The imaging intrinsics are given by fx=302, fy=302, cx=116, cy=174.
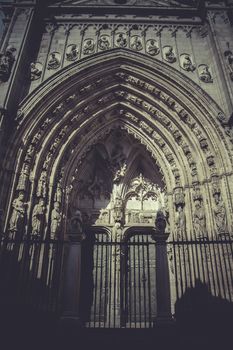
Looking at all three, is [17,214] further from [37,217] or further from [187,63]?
[187,63]

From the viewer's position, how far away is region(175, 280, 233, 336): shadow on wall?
19.2 feet

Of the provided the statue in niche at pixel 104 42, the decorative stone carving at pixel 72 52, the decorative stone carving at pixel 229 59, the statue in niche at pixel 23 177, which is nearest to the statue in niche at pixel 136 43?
the statue in niche at pixel 104 42

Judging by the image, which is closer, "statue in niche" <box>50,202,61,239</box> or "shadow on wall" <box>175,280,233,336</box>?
"shadow on wall" <box>175,280,233,336</box>

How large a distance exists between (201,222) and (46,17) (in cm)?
1011

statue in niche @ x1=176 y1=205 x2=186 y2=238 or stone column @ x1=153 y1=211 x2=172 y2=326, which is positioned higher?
statue in niche @ x1=176 y1=205 x2=186 y2=238

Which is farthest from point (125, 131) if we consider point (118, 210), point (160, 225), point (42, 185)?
point (160, 225)

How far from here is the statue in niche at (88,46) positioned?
36.8ft

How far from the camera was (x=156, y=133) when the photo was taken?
10.8 meters

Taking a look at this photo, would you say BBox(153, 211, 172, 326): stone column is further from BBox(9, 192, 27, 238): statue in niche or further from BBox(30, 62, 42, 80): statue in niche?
BBox(30, 62, 42, 80): statue in niche

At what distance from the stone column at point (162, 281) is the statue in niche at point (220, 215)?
224 cm

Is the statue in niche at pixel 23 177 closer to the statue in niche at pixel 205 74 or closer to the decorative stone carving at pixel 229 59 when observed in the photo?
the statue in niche at pixel 205 74

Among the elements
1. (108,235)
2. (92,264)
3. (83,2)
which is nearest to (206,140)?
(108,235)

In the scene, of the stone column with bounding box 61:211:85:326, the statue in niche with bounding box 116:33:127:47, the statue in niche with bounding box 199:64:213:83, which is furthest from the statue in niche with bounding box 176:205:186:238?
the statue in niche with bounding box 116:33:127:47

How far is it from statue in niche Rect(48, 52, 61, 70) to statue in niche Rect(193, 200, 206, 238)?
6.86 metres
